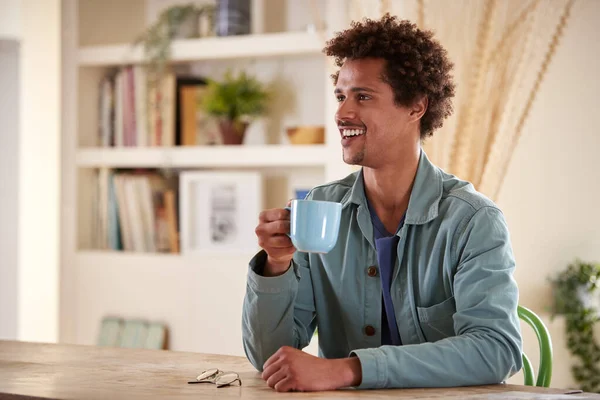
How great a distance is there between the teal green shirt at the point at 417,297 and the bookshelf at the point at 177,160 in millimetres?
1375

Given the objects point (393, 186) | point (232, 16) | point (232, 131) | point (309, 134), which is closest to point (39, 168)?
point (232, 131)

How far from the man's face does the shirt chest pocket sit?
351 millimetres

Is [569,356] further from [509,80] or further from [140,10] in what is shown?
[140,10]

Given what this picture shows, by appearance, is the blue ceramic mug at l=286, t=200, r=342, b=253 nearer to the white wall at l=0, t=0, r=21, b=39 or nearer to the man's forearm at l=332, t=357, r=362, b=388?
the man's forearm at l=332, t=357, r=362, b=388

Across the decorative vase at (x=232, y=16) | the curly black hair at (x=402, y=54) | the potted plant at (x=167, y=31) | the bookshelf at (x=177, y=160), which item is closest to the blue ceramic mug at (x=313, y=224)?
the curly black hair at (x=402, y=54)

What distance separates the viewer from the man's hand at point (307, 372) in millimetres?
1341

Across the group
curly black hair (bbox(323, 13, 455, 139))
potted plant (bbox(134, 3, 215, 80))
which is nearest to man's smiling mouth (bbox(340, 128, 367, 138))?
curly black hair (bbox(323, 13, 455, 139))

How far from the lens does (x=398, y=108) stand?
181 centimetres

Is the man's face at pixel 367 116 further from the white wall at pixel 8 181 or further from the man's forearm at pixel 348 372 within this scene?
the white wall at pixel 8 181

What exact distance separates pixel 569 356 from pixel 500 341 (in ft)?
5.54

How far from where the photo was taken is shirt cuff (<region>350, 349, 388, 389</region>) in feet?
4.49

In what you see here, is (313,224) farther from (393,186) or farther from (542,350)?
(542,350)

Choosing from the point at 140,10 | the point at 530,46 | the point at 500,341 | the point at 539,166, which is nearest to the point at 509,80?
the point at 530,46

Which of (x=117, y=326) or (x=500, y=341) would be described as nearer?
(x=500, y=341)
